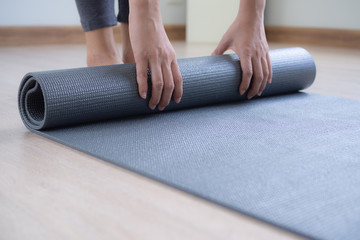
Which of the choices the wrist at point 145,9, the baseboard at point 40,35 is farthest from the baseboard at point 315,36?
the wrist at point 145,9

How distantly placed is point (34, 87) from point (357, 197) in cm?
87

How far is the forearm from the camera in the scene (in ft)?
5.16

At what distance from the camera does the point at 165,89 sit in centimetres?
129

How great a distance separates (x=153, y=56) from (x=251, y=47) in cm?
42

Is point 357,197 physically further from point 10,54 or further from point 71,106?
point 10,54

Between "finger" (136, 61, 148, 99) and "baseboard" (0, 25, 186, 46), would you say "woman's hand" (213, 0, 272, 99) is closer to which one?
"finger" (136, 61, 148, 99)

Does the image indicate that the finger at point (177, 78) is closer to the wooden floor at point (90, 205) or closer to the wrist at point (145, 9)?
the wrist at point (145, 9)

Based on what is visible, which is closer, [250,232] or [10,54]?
[250,232]

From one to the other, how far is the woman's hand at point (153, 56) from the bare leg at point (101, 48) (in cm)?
52

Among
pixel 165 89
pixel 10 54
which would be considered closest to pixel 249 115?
pixel 165 89

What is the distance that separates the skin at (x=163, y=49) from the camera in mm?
1272

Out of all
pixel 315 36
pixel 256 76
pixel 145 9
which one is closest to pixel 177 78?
pixel 145 9

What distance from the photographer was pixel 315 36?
4.23 m

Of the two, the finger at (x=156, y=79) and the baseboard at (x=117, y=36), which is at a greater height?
the finger at (x=156, y=79)
